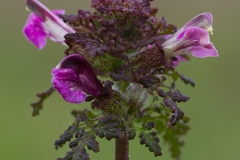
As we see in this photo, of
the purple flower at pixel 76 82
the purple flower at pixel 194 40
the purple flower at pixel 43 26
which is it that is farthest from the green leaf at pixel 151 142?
the purple flower at pixel 43 26

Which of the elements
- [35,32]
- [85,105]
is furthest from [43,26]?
[85,105]

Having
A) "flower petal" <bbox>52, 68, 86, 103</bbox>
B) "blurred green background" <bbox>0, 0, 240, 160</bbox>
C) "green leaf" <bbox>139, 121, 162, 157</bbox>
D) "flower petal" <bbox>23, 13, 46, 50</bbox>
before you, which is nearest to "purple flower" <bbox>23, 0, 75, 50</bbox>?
"flower petal" <bbox>23, 13, 46, 50</bbox>

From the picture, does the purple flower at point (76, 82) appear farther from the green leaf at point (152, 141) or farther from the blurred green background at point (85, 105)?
the blurred green background at point (85, 105)

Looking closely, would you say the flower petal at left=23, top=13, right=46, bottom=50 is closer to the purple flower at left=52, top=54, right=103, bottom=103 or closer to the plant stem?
the purple flower at left=52, top=54, right=103, bottom=103

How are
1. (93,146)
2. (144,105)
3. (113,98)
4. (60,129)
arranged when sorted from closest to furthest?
1. (93,146)
2. (113,98)
3. (144,105)
4. (60,129)

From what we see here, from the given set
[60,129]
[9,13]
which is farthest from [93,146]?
[9,13]

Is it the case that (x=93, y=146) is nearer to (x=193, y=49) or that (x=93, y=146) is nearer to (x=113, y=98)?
(x=113, y=98)

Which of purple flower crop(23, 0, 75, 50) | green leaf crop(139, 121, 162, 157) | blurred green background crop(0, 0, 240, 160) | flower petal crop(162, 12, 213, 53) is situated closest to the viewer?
green leaf crop(139, 121, 162, 157)
